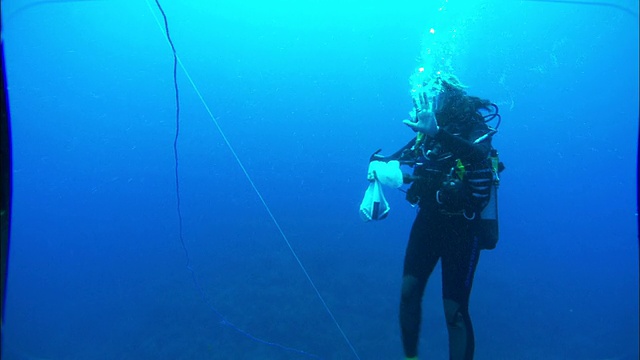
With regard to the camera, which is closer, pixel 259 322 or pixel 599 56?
pixel 259 322

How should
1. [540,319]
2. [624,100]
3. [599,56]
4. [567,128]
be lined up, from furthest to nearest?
[567,128] < [599,56] < [624,100] < [540,319]

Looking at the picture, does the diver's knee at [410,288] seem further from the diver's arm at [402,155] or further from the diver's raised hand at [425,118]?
the diver's raised hand at [425,118]

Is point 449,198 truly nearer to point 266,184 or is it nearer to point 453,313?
point 453,313

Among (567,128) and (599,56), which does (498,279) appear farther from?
(567,128)

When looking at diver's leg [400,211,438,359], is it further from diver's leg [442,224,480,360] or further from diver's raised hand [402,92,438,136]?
diver's raised hand [402,92,438,136]

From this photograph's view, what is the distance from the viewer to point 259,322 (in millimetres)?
6496

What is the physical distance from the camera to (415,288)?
122 inches

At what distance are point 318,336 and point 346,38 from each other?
3340cm

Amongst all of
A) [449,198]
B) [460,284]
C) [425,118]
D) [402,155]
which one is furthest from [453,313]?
[425,118]

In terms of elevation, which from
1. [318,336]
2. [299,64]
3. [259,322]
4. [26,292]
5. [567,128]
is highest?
[567,128]

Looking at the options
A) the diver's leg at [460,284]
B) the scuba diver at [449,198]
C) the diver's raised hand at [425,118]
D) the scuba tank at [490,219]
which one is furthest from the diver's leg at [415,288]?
the diver's raised hand at [425,118]

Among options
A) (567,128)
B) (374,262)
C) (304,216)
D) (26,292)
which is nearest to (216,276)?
(374,262)

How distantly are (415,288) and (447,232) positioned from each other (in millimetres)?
556

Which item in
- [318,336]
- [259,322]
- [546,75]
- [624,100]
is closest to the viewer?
[318,336]
